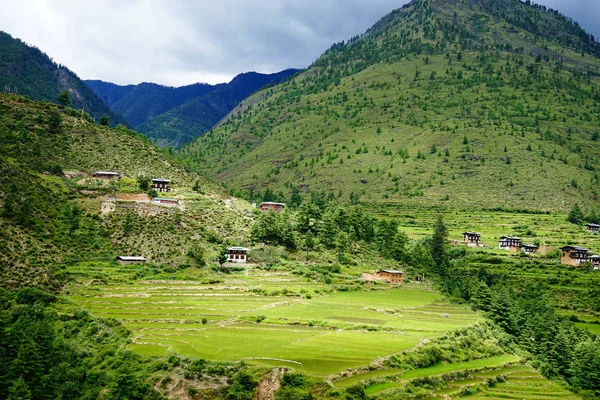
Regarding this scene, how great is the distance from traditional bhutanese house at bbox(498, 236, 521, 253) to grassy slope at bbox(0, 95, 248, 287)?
6327 cm

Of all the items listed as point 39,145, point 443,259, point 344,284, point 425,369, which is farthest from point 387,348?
point 39,145

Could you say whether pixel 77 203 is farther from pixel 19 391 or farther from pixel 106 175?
pixel 19 391

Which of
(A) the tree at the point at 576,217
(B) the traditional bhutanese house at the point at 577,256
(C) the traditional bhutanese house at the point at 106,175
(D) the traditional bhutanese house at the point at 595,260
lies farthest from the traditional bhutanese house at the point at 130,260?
(A) the tree at the point at 576,217

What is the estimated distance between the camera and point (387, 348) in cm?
5388

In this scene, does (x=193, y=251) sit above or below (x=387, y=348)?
above

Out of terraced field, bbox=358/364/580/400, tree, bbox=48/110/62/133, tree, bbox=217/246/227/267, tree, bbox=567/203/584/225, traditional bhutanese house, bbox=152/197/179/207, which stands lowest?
terraced field, bbox=358/364/580/400

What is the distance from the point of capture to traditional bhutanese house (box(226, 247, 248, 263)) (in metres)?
91.8

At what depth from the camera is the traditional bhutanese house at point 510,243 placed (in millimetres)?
126125

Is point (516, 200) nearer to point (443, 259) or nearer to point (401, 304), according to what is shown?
point (443, 259)

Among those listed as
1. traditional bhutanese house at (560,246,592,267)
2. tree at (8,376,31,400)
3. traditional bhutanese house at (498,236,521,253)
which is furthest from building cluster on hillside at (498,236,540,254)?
tree at (8,376,31,400)

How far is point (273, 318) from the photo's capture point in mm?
62906

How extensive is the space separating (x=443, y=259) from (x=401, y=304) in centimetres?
3956

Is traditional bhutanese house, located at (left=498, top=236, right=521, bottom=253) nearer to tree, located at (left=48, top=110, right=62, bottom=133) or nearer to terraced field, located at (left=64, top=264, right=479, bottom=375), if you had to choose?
terraced field, located at (left=64, top=264, right=479, bottom=375)

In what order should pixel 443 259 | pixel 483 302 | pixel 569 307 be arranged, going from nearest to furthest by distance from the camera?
pixel 483 302, pixel 569 307, pixel 443 259
